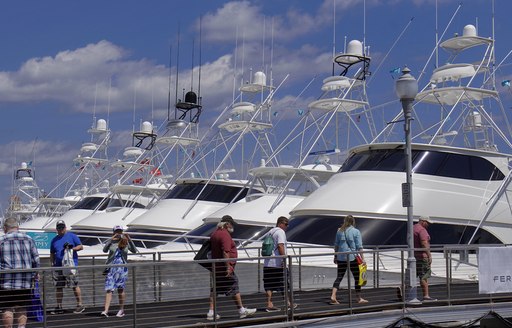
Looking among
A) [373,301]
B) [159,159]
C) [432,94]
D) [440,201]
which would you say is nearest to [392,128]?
[432,94]

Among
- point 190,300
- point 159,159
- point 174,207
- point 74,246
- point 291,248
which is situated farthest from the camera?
point 159,159

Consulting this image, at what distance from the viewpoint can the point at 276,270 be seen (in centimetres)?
1173

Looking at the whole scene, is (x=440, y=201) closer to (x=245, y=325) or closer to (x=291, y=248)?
(x=291, y=248)

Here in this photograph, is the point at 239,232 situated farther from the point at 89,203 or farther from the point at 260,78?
the point at 89,203

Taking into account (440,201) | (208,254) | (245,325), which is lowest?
(245,325)

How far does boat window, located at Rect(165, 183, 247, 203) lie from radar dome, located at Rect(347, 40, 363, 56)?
6.38m

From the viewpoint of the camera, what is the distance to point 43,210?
170 ft

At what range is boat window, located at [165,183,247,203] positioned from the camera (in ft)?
96.2

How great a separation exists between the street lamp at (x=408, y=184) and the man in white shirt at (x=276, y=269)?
2008 millimetres

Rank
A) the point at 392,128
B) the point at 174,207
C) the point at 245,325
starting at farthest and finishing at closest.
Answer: the point at 174,207
the point at 392,128
the point at 245,325

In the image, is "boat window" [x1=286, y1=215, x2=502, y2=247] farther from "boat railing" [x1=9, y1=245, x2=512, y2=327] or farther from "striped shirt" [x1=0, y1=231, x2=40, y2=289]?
"striped shirt" [x1=0, y1=231, x2=40, y2=289]

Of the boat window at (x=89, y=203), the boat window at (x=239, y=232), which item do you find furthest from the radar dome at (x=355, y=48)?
the boat window at (x=89, y=203)

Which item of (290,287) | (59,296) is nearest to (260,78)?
(59,296)

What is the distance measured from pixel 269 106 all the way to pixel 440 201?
44.2ft
